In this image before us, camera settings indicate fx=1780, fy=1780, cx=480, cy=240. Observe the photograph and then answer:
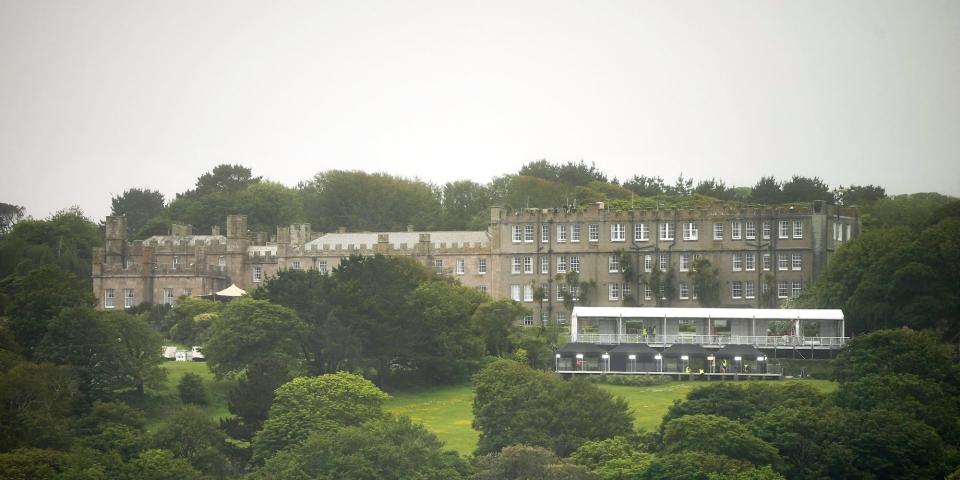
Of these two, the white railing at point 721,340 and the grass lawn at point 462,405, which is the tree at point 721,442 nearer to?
the grass lawn at point 462,405

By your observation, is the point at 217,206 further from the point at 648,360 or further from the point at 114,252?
the point at 648,360

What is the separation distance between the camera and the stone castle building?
111750 millimetres

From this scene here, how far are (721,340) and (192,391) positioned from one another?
29.0 m

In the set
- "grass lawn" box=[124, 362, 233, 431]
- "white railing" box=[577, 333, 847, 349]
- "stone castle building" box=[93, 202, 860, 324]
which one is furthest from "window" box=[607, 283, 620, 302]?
"grass lawn" box=[124, 362, 233, 431]

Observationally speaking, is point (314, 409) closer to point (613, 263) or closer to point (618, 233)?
point (613, 263)

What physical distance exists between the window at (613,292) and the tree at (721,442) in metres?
42.7

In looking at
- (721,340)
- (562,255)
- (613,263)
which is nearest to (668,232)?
Answer: (613,263)

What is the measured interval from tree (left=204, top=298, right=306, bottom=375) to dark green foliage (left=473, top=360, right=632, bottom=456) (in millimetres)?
15666

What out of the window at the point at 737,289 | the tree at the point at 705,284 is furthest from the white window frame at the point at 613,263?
the window at the point at 737,289

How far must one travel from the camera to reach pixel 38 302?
89.8 metres

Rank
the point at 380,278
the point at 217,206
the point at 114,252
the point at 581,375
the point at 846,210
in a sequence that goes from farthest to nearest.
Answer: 1. the point at 217,206
2. the point at 114,252
3. the point at 846,210
4. the point at 380,278
5. the point at 581,375

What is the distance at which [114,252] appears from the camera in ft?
405

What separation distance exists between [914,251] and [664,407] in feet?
68.9

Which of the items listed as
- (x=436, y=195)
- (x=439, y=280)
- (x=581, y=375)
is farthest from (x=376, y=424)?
(x=436, y=195)
